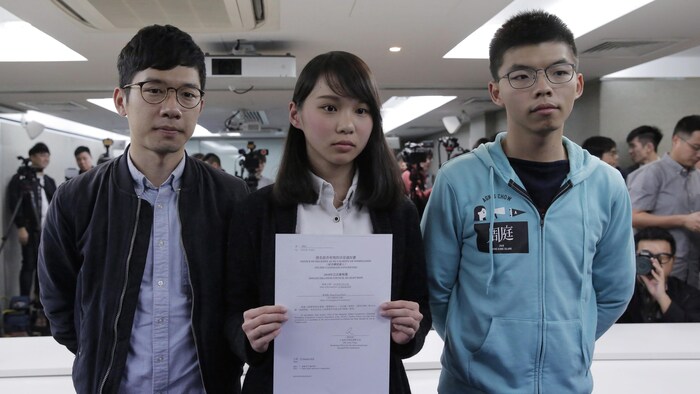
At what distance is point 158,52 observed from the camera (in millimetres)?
1135

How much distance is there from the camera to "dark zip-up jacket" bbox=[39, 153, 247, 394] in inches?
43.4

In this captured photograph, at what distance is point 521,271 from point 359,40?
3.63 metres

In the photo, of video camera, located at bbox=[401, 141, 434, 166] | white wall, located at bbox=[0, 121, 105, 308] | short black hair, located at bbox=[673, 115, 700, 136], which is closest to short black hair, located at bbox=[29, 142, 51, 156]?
white wall, located at bbox=[0, 121, 105, 308]

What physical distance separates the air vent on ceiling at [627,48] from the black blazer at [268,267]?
4.40 m

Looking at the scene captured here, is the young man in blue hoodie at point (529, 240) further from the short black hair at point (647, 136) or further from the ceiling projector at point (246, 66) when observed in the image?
the short black hair at point (647, 136)

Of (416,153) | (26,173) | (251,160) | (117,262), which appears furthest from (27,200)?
(117,262)

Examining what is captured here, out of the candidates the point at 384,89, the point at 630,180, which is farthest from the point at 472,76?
the point at 630,180

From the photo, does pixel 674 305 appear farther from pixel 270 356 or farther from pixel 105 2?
pixel 105 2

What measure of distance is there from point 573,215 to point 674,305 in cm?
162

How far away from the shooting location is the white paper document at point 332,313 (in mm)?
982

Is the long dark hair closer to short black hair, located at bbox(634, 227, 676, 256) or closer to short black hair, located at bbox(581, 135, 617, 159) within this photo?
short black hair, located at bbox(634, 227, 676, 256)

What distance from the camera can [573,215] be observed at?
118 cm

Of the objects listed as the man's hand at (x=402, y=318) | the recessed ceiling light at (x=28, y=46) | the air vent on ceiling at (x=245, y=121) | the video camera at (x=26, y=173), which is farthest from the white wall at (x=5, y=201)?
the man's hand at (x=402, y=318)

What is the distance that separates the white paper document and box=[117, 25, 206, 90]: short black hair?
48cm
